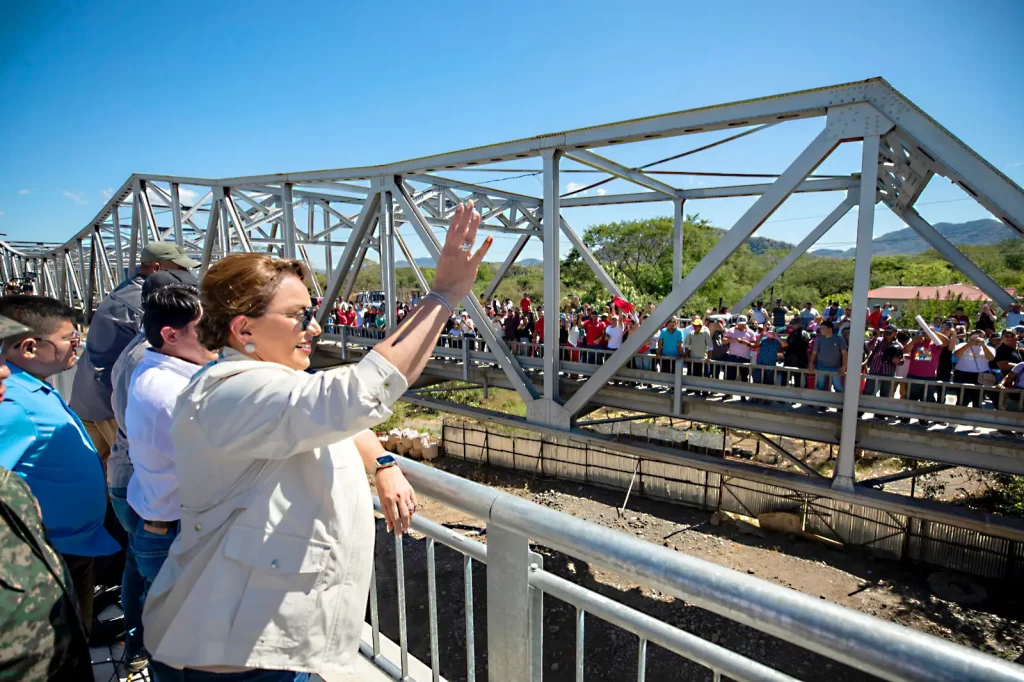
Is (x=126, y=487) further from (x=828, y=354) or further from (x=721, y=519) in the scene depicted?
(x=721, y=519)

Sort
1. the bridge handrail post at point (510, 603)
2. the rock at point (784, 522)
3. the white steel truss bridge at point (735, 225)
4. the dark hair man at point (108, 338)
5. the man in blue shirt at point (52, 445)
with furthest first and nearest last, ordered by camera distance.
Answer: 1. the rock at point (784, 522)
2. the white steel truss bridge at point (735, 225)
3. the dark hair man at point (108, 338)
4. the man in blue shirt at point (52, 445)
5. the bridge handrail post at point (510, 603)

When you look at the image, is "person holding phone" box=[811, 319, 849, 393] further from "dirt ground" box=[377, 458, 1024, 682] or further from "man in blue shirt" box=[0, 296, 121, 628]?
"man in blue shirt" box=[0, 296, 121, 628]

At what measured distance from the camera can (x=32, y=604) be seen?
1451 millimetres

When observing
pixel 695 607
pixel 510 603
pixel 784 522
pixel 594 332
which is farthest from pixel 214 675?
pixel 784 522

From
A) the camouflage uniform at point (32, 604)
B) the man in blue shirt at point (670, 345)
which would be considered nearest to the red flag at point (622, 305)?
the man in blue shirt at point (670, 345)

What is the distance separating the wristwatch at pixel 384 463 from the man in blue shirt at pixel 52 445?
58.7 inches

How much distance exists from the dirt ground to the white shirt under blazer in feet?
27.0

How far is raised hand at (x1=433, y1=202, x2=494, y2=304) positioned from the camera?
1.41 m

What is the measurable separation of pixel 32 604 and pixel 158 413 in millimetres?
754

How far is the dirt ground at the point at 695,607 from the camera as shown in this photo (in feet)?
31.0

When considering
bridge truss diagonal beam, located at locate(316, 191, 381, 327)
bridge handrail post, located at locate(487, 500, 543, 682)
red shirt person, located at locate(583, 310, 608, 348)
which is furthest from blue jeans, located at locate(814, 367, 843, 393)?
bridge truss diagonal beam, located at locate(316, 191, 381, 327)

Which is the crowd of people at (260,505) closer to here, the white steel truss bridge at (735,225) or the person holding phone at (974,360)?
the white steel truss bridge at (735,225)

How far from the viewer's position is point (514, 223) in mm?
15836

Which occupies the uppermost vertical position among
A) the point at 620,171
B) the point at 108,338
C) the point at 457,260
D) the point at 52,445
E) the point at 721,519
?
the point at 620,171
